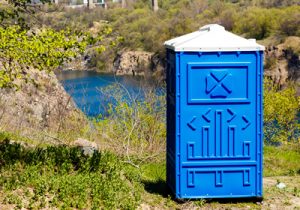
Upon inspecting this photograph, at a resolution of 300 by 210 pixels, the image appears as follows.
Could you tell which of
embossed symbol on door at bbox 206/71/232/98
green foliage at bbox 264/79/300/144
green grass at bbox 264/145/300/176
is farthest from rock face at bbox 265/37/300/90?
embossed symbol on door at bbox 206/71/232/98

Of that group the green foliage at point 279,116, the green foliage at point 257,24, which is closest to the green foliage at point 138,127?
the green foliage at point 279,116

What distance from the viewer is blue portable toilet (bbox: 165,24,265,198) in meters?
6.40

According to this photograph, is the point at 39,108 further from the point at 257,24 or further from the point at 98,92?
the point at 257,24

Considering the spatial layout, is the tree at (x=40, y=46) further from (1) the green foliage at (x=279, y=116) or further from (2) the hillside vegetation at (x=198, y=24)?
(2) the hillside vegetation at (x=198, y=24)

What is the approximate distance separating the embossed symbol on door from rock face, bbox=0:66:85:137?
156 inches

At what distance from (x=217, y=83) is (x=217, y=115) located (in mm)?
328

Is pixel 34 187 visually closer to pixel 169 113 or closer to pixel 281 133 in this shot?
pixel 169 113

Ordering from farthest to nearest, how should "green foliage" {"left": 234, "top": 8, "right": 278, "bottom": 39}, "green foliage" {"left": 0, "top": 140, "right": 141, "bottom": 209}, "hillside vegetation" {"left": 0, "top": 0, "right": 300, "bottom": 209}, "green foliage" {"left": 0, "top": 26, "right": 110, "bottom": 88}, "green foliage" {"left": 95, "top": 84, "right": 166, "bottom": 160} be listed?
"green foliage" {"left": 234, "top": 8, "right": 278, "bottom": 39} < "green foliage" {"left": 95, "top": 84, "right": 166, "bottom": 160} < "green foliage" {"left": 0, "top": 140, "right": 141, "bottom": 209} < "hillside vegetation" {"left": 0, "top": 0, "right": 300, "bottom": 209} < "green foliage" {"left": 0, "top": 26, "right": 110, "bottom": 88}

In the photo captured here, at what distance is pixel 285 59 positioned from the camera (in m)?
73.6

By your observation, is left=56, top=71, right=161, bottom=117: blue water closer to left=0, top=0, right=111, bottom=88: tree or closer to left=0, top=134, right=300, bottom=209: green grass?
left=0, top=134, right=300, bottom=209: green grass

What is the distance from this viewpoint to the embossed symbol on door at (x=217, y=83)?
6.40 metres

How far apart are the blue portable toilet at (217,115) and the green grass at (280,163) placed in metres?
2.38

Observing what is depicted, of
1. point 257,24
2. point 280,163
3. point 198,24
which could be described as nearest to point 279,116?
point 280,163

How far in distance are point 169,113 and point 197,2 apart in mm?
102544
